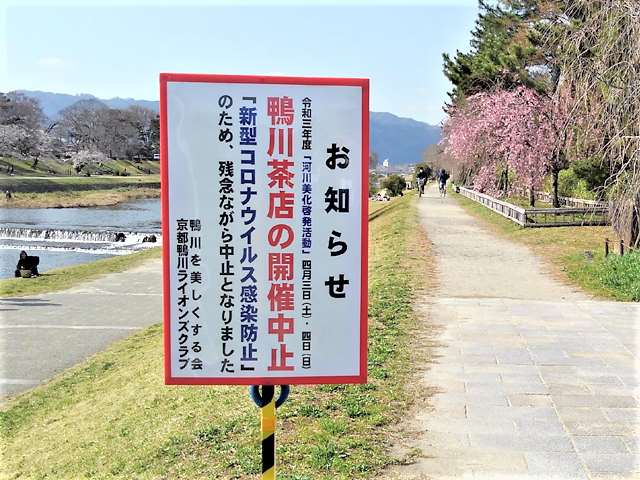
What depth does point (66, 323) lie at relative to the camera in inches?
501

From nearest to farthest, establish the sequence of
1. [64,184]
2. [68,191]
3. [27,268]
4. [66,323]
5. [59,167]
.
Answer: [66,323] < [27,268] < [68,191] < [64,184] < [59,167]

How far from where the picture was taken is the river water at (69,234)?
A: 92.6ft

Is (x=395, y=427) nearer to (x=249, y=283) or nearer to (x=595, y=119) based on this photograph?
(x=249, y=283)

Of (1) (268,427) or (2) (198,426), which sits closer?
(1) (268,427)

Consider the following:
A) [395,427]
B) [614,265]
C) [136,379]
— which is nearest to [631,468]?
[395,427]

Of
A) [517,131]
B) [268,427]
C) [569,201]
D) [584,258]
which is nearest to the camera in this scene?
[268,427]

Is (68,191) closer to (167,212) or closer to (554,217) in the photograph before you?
(554,217)

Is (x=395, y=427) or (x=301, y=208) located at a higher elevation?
(x=301, y=208)

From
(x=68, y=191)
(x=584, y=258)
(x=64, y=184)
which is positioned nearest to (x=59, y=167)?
(x=64, y=184)

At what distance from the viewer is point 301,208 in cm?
298

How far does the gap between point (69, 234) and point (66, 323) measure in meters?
22.1

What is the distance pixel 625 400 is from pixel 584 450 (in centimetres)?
117

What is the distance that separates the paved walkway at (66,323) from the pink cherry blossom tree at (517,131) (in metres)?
12.4

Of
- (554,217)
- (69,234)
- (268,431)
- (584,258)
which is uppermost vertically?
(554,217)
